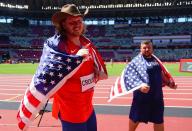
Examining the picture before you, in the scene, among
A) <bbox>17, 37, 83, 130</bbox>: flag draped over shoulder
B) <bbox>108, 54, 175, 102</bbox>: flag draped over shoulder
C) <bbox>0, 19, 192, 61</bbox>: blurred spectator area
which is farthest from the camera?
<bbox>0, 19, 192, 61</bbox>: blurred spectator area

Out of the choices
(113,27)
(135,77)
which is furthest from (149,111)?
(113,27)

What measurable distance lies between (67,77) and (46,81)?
0.20 metres

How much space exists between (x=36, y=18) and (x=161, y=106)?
75692 mm

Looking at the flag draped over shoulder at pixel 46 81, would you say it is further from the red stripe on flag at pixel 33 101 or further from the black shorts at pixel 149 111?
the black shorts at pixel 149 111

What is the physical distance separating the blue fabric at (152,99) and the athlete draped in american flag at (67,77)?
7.20 ft

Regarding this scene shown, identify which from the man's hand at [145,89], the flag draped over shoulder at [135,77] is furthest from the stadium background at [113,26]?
the man's hand at [145,89]

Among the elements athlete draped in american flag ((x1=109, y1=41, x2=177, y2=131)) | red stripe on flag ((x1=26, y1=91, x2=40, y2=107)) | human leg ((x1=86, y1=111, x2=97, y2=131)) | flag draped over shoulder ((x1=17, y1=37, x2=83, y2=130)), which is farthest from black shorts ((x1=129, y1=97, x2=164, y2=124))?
red stripe on flag ((x1=26, y1=91, x2=40, y2=107))

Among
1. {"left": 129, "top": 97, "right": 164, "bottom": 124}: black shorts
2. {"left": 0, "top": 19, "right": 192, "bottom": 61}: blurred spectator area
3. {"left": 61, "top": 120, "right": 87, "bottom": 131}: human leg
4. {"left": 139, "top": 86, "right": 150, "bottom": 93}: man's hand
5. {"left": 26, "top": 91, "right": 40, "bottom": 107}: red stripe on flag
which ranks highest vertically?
{"left": 26, "top": 91, "right": 40, "bottom": 107}: red stripe on flag

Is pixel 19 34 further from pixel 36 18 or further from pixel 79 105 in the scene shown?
pixel 79 105

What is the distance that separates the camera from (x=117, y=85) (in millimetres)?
6062

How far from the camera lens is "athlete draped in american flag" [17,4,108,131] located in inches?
124

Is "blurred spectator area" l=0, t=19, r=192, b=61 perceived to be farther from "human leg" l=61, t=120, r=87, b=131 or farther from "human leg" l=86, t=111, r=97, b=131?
"human leg" l=61, t=120, r=87, b=131

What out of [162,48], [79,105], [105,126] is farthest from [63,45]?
[162,48]

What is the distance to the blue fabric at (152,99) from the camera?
571 centimetres
